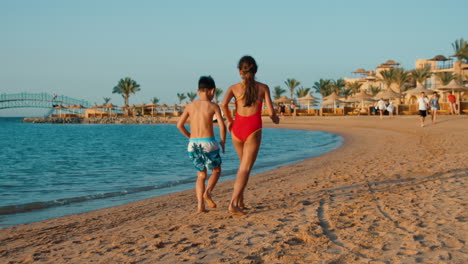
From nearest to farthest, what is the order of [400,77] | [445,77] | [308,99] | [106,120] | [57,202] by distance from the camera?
[57,202] < [308,99] < [445,77] < [400,77] < [106,120]

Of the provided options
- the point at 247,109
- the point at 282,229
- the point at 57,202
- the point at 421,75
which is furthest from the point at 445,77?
the point at 282,229

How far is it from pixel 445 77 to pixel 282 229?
58417mm

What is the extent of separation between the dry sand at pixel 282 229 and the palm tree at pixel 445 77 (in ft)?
178

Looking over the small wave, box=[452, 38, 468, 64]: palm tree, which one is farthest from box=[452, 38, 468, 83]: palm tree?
the small wave

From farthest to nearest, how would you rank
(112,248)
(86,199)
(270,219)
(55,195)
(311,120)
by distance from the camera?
(311,120), (55,195), (86,199), (270,219), (112,248)

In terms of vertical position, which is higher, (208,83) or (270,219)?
(208,83)

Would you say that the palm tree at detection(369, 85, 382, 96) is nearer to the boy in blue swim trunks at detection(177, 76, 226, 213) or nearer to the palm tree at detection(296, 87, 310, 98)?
the palm tree at detection(296, 87, 310, 98)

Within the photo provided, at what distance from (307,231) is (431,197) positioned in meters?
2.35

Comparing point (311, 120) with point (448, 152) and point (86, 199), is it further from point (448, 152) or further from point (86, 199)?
point (86, 199)

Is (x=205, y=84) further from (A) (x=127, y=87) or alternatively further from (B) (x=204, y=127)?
(A) (x=127, y=87)

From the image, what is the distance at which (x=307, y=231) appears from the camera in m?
4.11

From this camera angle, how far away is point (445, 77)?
56031mm

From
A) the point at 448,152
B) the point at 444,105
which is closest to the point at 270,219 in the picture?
the point at 448,152

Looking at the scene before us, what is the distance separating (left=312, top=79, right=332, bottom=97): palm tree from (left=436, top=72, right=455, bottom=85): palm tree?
24.2 m
